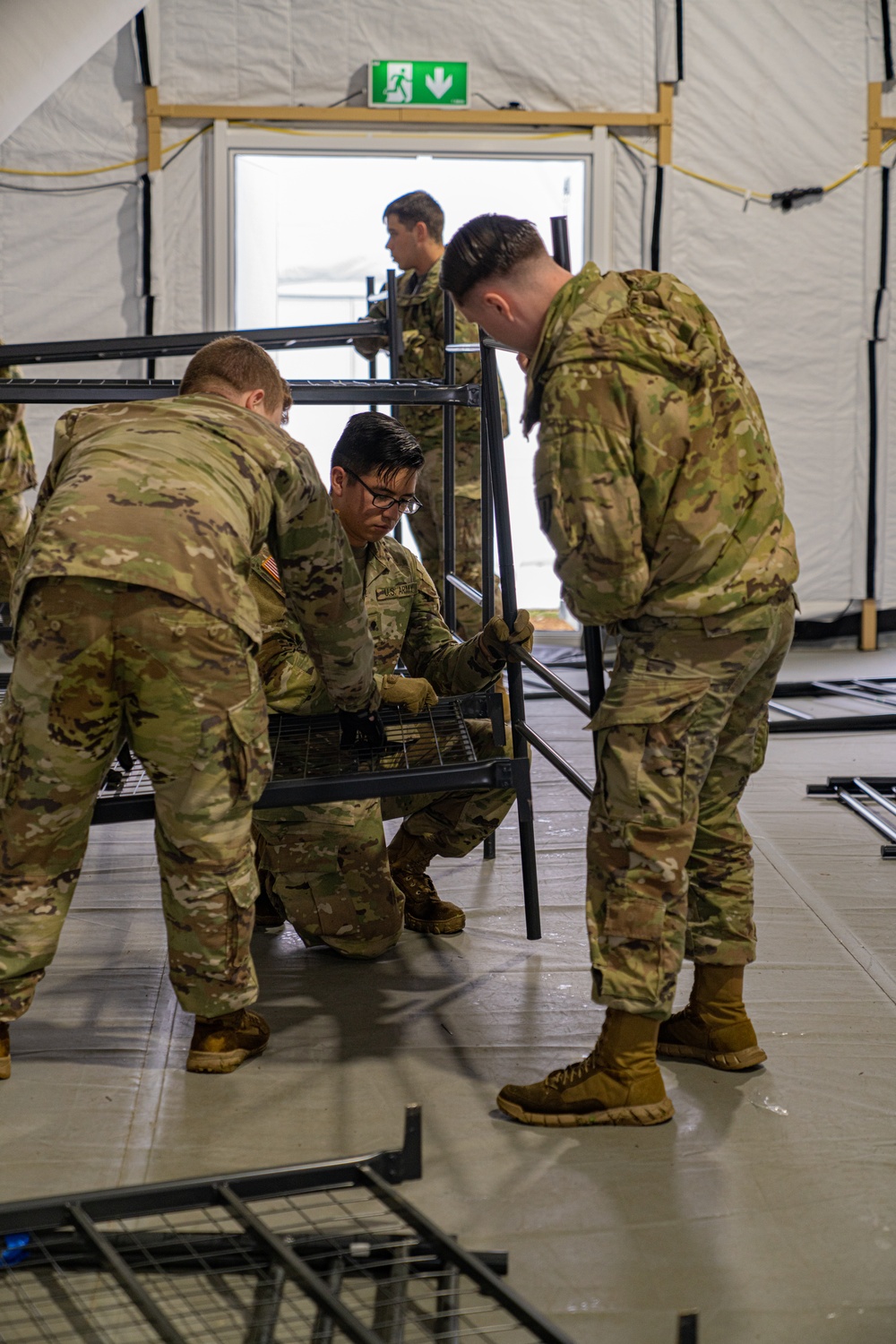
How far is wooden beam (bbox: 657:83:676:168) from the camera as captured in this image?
680 cm

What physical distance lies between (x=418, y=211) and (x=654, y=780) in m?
3.42

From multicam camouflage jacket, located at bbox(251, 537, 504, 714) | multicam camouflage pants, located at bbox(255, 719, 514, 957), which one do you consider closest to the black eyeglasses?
multicam camouflage jacket, located at bbox(251, 537, 504, 714)

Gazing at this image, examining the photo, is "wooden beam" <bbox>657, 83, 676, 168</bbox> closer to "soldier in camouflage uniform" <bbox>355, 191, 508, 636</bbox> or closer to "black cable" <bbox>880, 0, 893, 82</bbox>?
"black cable" <bbox>880, 0, 893, 82</bbox>

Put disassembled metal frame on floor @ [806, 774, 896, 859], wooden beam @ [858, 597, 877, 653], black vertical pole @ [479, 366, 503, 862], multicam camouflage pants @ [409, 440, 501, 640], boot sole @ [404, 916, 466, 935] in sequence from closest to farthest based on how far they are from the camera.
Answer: boot sole @ [404, 916, 466, 935] < black vertical pole @ [479, 366, 503, 862] < disassembled metal frame on floor @ [806, 774, 896, 859] < multicam camouflage pants @ [409, 440, 501, 640] < wooden beam @ [858, 597, 877, 653]

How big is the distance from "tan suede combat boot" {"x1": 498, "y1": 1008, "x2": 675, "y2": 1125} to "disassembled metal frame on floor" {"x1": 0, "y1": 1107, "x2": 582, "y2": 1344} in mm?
351

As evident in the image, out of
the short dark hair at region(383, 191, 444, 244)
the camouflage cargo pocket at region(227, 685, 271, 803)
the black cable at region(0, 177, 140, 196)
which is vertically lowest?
the camouflage cargo pocket at region(227, 685, 271, 803)

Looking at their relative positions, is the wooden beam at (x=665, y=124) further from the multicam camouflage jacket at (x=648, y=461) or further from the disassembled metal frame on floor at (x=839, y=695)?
the multicam camouflage jacket at (x=648, y=461)

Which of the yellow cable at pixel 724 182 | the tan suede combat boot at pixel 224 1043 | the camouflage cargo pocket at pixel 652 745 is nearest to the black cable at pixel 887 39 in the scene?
the yellow cable at pixel 724 182

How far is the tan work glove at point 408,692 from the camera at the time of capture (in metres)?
2.90

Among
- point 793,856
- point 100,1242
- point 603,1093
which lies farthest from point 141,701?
point 793,856

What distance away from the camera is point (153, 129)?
21.6 ft

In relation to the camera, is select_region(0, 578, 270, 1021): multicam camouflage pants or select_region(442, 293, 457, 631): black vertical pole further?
select_region(442, 293, 457, 631): black vertical pole

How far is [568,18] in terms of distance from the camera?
6691mm

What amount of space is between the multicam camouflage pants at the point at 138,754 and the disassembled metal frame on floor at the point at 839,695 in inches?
132
